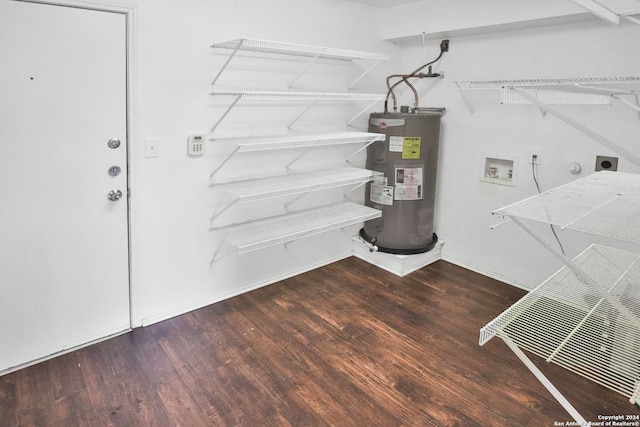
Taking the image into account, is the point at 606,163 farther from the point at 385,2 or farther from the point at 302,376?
the point at 302,376

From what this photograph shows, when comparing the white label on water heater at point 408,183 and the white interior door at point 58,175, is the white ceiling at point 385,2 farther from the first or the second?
the white interior door at point 58,175

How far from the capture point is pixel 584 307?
1.44 metres

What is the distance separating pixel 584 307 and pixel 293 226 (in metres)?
1.95

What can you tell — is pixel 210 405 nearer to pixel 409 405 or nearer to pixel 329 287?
pixel 409 405

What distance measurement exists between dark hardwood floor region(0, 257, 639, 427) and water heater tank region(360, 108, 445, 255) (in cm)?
72

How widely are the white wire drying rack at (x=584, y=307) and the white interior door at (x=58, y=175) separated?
2.01 m

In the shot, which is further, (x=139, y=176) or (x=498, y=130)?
(x=498, y=130)

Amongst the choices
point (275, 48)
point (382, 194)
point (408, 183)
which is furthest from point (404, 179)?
point (275, 48)

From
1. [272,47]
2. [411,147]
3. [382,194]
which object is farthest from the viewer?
[382,194]

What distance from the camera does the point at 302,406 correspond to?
1.96 meters

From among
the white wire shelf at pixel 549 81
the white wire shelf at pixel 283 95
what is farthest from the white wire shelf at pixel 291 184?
the white wire shelf at pixel 549 81

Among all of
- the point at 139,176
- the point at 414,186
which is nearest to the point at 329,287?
the point at 414,186

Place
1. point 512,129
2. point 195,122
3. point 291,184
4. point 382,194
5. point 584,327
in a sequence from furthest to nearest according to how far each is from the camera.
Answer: point 382,194 < point 512,129 < point 291,184 < point 195,122 < point 584,327

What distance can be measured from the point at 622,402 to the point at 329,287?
6.03 feet
